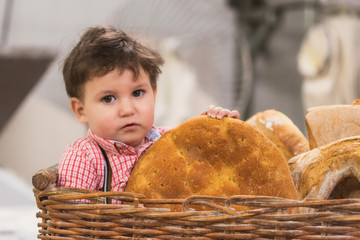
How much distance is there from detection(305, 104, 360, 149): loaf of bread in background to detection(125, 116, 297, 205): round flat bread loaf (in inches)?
8.2

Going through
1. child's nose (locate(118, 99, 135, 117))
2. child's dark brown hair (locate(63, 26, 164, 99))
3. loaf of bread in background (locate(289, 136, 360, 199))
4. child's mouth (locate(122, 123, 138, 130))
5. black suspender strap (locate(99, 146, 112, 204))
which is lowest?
loaf of bread in background (locate(289, 136, 360, 199))

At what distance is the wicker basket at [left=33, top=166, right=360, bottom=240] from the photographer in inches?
20.5

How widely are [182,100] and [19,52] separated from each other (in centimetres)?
77

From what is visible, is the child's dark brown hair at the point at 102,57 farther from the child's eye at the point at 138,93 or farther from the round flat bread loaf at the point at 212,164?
the round flat bread loaf at the point at 212,164

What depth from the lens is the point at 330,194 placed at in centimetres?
72

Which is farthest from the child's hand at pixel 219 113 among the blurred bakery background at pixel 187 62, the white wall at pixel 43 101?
the white wall at pixel 43 101

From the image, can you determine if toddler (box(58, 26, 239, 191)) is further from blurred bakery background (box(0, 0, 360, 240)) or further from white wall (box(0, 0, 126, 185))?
white wall (box(0, 0, 126, 185))

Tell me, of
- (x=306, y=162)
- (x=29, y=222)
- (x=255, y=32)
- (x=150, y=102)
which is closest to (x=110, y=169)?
(x=150, y=102)

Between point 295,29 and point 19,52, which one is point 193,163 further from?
point 295,29

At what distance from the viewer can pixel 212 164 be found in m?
0.68

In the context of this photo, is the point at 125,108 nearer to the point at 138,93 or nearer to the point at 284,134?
the point at 138,93

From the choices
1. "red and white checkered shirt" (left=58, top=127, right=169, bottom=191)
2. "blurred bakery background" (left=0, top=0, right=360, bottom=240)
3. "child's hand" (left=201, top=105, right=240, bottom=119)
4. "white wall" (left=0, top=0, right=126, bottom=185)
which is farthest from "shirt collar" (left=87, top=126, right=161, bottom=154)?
"white wall" (left=0, top=0, right=126, bottom=185)

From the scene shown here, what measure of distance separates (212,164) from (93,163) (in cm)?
19

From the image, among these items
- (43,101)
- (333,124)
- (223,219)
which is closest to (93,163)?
(223,219)
